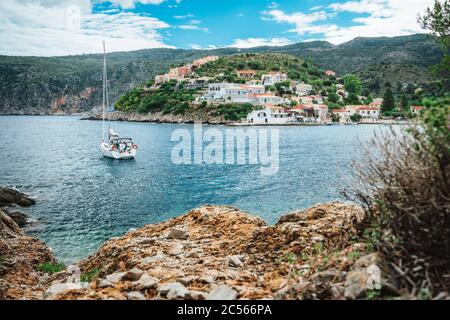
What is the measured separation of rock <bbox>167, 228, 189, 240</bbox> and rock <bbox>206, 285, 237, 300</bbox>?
3.79m

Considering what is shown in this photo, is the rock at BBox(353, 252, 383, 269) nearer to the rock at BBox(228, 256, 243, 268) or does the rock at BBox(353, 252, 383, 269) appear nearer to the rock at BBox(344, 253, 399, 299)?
the rock at BBox(344, 253, 399, 299)

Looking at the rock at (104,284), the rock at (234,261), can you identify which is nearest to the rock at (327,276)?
the rock at (234,261)

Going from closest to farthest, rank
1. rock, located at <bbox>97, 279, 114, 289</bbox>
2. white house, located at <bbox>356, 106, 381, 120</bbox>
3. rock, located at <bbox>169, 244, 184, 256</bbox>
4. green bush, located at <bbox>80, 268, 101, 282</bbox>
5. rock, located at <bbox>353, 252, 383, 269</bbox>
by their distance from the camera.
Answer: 1. rock, located at <bbox>353, 252, 383, 269</bbox>
2. rock, located at <bbox>97, 279, 114, 289</bbox>
3. rock, located at <bbox>169, 244, 184, 256</bbox>
4. green bush, located at <bbox>80, 268, 101, 282</bbox>
5. white house, located at <bbox>356, 106, 381, 120</bbox>

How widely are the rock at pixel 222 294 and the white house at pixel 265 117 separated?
93111 mm

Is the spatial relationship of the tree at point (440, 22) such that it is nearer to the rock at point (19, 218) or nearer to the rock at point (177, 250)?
the rock at point (177, 250)

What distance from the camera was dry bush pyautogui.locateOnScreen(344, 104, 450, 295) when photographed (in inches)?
148

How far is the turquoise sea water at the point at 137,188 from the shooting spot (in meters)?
19.3

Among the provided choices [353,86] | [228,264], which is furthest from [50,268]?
[353,86]

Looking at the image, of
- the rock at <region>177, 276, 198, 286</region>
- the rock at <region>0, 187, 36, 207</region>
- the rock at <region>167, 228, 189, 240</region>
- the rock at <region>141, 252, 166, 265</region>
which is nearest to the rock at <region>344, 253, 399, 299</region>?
the rock at <region>177, 276, 198, 286</region>

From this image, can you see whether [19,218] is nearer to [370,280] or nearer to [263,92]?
[370,280]

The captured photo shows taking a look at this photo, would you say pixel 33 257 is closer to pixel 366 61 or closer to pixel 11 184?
pixel 11 184

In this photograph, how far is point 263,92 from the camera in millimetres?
120375

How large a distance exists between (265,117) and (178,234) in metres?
91.5

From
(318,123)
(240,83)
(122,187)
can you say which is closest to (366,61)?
(240,83)
